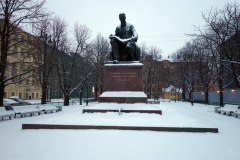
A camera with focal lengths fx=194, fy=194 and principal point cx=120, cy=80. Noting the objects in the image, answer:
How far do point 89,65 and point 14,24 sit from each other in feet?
55.7

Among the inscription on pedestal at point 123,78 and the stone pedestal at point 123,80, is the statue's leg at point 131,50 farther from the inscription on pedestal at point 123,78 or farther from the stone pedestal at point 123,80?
the inscription on pedestal at point 123,78

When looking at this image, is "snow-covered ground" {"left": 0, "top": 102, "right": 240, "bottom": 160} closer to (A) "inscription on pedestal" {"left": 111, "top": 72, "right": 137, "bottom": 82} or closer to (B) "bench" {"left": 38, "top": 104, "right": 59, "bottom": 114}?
(A) "inscription on pedestal" {"left": 111, "top": 72, "right": 137, "bottom": 82}

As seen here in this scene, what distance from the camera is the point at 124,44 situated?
11594mm

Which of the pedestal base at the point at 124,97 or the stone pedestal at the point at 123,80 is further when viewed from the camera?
the stone pedestal at the point at 123,80

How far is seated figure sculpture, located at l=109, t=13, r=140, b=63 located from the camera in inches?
448

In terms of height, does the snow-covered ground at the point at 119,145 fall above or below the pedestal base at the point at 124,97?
below

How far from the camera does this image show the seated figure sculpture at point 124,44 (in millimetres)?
11375

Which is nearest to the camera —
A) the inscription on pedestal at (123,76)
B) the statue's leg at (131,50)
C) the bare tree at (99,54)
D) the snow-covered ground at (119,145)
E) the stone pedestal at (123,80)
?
the snow-covered ground at (119,145)

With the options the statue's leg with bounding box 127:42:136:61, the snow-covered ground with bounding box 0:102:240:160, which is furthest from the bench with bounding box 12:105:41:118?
the statue's leg with bounding box 127:42:136:61

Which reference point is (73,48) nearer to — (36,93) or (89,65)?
(89,65)

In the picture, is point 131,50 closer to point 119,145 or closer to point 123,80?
point 123,80

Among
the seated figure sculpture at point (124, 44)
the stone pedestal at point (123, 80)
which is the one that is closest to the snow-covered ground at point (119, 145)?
the stone pedestal at point (123, 80)

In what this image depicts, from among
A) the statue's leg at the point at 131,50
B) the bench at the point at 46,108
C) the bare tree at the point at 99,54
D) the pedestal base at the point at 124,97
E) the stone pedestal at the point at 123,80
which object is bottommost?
the bench at the point at 46,108

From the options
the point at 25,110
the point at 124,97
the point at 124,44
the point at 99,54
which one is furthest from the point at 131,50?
the point at 99,54
